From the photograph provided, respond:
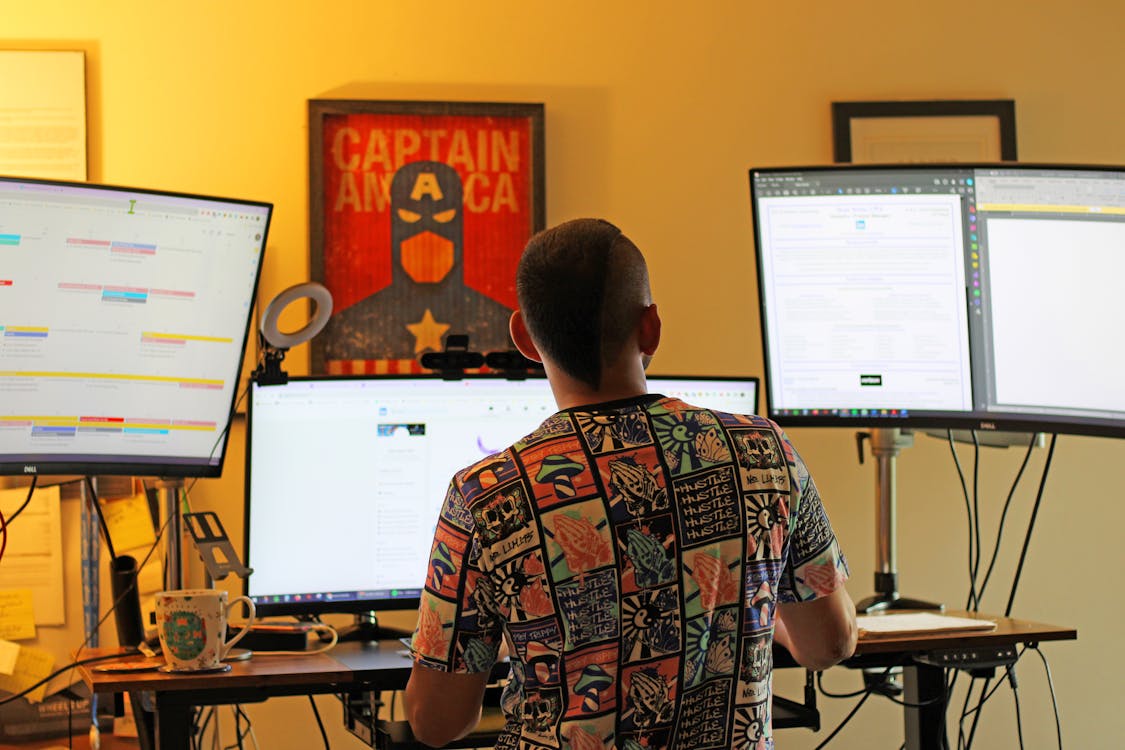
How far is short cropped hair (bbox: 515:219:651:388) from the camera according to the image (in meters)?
1.21

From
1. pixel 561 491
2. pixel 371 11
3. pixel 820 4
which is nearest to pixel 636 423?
pixel 561 491

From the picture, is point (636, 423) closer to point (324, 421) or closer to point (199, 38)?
point (324, 421)

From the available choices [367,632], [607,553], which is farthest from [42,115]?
[607,553]

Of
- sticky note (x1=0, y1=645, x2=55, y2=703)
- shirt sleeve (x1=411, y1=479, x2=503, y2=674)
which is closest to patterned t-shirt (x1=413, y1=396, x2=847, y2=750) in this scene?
shirt sleeve (x1=411, y1=479, x2=503, y2=674)

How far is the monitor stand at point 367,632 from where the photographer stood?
6.56 ft

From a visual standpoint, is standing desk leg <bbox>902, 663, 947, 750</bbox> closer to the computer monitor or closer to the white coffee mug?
the white coffee mug

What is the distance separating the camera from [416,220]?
254 cm

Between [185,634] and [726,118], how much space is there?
1650 mm

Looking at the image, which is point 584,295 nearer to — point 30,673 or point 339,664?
point 339,664

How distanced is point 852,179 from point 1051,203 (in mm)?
352

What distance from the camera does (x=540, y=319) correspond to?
48.2 inches

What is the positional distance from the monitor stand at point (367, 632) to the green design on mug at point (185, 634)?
1.21 ft

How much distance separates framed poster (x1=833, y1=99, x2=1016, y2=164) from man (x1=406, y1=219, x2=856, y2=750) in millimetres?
1597

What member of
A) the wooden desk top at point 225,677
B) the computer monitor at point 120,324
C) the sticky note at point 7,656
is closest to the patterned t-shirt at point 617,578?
the wooden desk top at point 225,677
